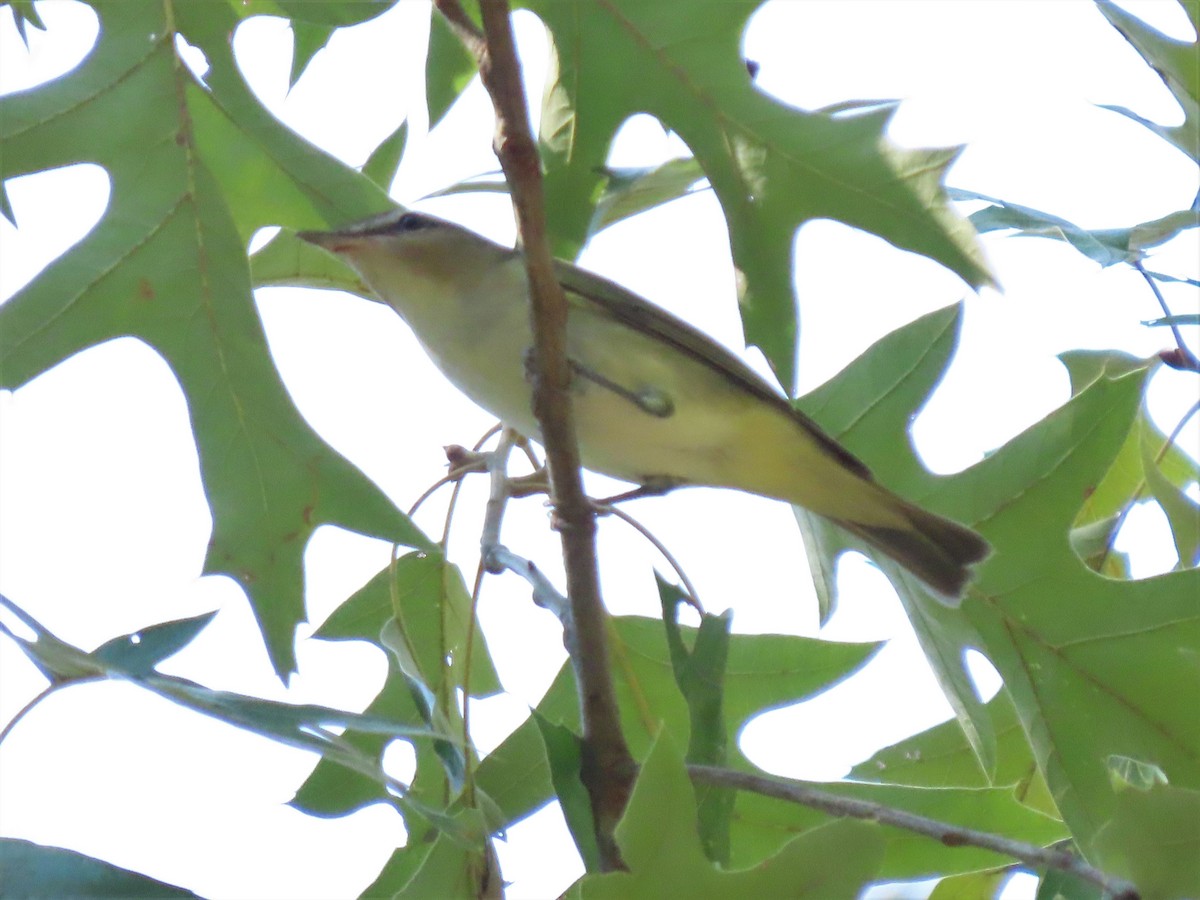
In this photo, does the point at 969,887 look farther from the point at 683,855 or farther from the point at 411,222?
the point at 411,222

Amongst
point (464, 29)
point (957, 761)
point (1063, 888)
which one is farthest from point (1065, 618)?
point (464, 29)

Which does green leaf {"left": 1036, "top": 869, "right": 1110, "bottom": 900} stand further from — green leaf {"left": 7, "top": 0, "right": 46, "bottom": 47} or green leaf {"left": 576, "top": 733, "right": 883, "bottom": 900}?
green leaf {"left": 7, "top": 0, "right": 46, "bottom": 47}

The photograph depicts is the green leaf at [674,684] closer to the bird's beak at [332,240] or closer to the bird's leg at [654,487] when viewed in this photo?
the bird's leg at [654,487]

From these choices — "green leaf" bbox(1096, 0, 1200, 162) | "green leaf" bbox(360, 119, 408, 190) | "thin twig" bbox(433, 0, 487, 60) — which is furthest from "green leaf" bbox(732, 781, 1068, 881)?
"green leaf" bbox(360, 119, 408, 190)

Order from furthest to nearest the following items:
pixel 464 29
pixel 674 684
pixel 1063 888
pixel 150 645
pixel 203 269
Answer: pixel 674 684 → pixel 203 269 → pixel 1063 888 → pixel 464 29 → pixel 150 645

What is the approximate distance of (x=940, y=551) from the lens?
291 centimetres

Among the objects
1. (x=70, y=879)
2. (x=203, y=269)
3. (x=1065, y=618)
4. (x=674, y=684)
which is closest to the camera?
(x=70, y=879)

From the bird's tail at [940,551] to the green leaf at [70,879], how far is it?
1.69m

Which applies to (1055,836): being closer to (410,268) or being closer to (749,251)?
(749,251)

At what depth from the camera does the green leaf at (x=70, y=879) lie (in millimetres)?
1705

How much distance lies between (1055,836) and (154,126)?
84.9 inches

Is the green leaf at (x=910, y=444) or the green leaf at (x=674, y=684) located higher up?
the green leaf at (x=910, y=444)

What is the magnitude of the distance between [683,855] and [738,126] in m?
1.45

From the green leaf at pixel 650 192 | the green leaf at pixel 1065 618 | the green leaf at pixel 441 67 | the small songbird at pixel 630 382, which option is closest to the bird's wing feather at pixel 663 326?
the small songbird at pixel 630 382
